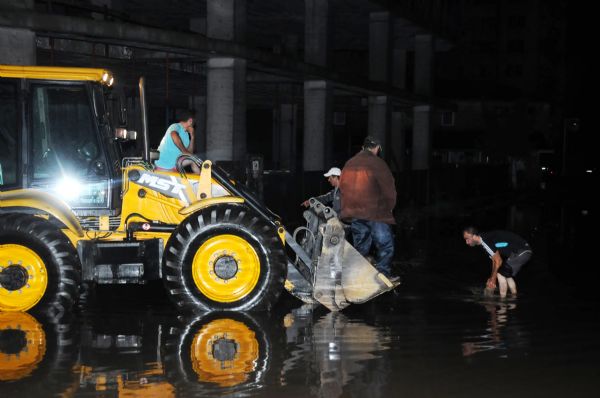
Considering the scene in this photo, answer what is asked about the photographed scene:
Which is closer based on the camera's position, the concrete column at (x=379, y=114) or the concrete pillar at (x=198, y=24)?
the concrete pillar at (x=198, y=24)

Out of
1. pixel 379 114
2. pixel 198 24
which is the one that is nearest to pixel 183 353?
pixel 198 24

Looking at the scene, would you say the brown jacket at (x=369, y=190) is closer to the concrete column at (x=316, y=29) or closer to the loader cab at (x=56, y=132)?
the loader cab at (x=56, y=132)

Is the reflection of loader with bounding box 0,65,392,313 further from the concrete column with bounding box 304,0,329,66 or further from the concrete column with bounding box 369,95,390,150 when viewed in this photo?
the concrete column with bounding box 369,95,390,150

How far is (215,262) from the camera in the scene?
391 inches

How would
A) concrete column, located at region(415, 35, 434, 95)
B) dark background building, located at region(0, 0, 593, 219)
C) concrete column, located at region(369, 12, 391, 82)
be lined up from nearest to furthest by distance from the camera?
dark background building, located at region(0, 0, 593, 219) < concrete column, located at region(369, 12, 391, 82) < concrete column, located at region(415, 35, 434, 95)

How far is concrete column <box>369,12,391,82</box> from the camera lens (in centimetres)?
3444

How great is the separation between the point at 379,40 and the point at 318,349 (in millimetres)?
27535

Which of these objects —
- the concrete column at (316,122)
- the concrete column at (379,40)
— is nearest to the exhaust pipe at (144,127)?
the concrete column at (316,122)

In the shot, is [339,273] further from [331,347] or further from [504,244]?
[504,244]

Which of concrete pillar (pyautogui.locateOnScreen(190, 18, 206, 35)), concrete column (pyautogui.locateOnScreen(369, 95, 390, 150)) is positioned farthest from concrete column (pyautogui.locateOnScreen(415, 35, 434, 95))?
concrete pillar (pyautogui.locateOnScreen(190, 18, 206, 35))

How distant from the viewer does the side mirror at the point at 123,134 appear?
1015 cm

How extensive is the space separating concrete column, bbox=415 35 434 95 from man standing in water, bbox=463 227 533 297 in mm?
31175

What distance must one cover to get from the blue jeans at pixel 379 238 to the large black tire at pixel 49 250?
3630mm

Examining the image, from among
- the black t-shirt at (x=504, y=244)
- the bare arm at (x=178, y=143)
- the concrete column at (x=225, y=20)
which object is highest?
the concrete column at (x=225, y=20)
